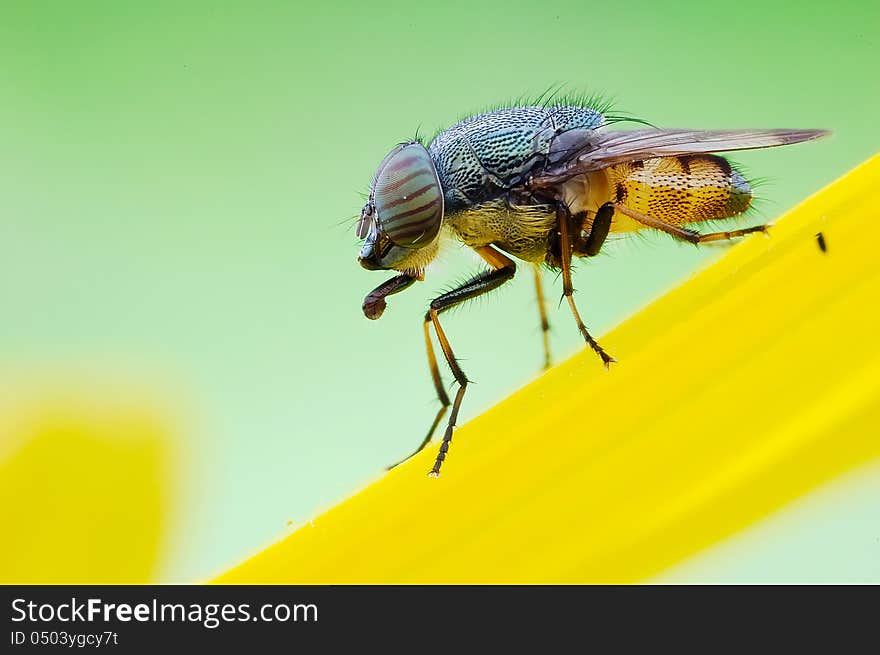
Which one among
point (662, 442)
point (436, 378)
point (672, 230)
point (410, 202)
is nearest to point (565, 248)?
point (672, 230)

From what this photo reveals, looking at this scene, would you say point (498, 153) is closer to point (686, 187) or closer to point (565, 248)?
point (565, 248)

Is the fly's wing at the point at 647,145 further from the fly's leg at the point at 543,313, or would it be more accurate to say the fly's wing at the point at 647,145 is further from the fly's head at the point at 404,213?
the fly's leg at the point at 543,313

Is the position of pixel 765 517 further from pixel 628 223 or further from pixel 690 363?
pixel 628 223

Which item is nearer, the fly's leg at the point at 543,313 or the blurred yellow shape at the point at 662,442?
the blurred yellow shape at the point at 662,442

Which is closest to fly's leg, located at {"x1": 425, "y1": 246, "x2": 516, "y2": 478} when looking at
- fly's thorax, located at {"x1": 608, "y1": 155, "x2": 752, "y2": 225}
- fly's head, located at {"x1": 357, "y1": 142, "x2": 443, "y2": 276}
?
fly's head, located at {"x1": 357, "y1": 142, "x2": 443, "y2": 276}

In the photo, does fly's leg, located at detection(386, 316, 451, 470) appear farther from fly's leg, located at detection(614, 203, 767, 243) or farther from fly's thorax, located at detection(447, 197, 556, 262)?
fly's leg, located at detection(614, 203, 767, 243)

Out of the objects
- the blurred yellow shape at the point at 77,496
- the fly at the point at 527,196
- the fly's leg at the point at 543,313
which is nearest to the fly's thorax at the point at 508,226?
the fly at the point at 527,196

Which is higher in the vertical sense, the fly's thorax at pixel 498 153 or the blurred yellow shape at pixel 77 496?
the fly's thorax at pixel 498 153
